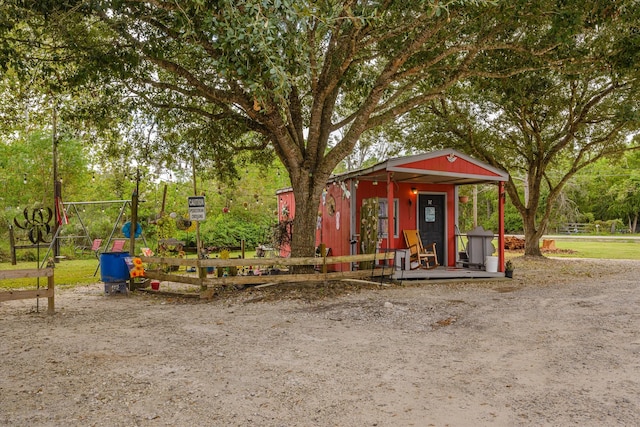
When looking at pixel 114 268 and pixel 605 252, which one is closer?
pixel 114 268

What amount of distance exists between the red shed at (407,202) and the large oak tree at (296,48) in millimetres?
1798

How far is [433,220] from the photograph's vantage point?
14242 mm

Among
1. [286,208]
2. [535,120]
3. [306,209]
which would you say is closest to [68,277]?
[286,208]

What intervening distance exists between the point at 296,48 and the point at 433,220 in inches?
351

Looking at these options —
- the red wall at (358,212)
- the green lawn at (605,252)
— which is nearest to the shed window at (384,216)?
the red wall at (358,212)

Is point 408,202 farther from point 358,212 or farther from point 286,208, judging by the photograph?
point 286,208

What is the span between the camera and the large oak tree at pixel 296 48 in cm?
629

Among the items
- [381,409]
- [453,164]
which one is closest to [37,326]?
[381,409]

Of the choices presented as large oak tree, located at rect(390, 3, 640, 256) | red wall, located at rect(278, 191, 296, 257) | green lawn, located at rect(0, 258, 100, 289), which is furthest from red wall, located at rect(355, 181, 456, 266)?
green lawn, located at rect(0, 258, 100, 289)

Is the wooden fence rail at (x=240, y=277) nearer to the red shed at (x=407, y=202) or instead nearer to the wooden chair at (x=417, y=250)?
the red shed at (x=407, y=202)

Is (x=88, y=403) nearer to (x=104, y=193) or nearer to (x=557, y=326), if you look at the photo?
(x=557, y=326)

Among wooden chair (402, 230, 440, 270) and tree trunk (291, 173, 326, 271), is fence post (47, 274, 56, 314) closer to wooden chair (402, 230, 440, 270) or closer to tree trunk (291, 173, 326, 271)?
tree trunk (291, 173, 326, 271)

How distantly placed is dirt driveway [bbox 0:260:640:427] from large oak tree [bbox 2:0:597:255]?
10.2 feet

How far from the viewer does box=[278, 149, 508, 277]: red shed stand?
38.8 feet
